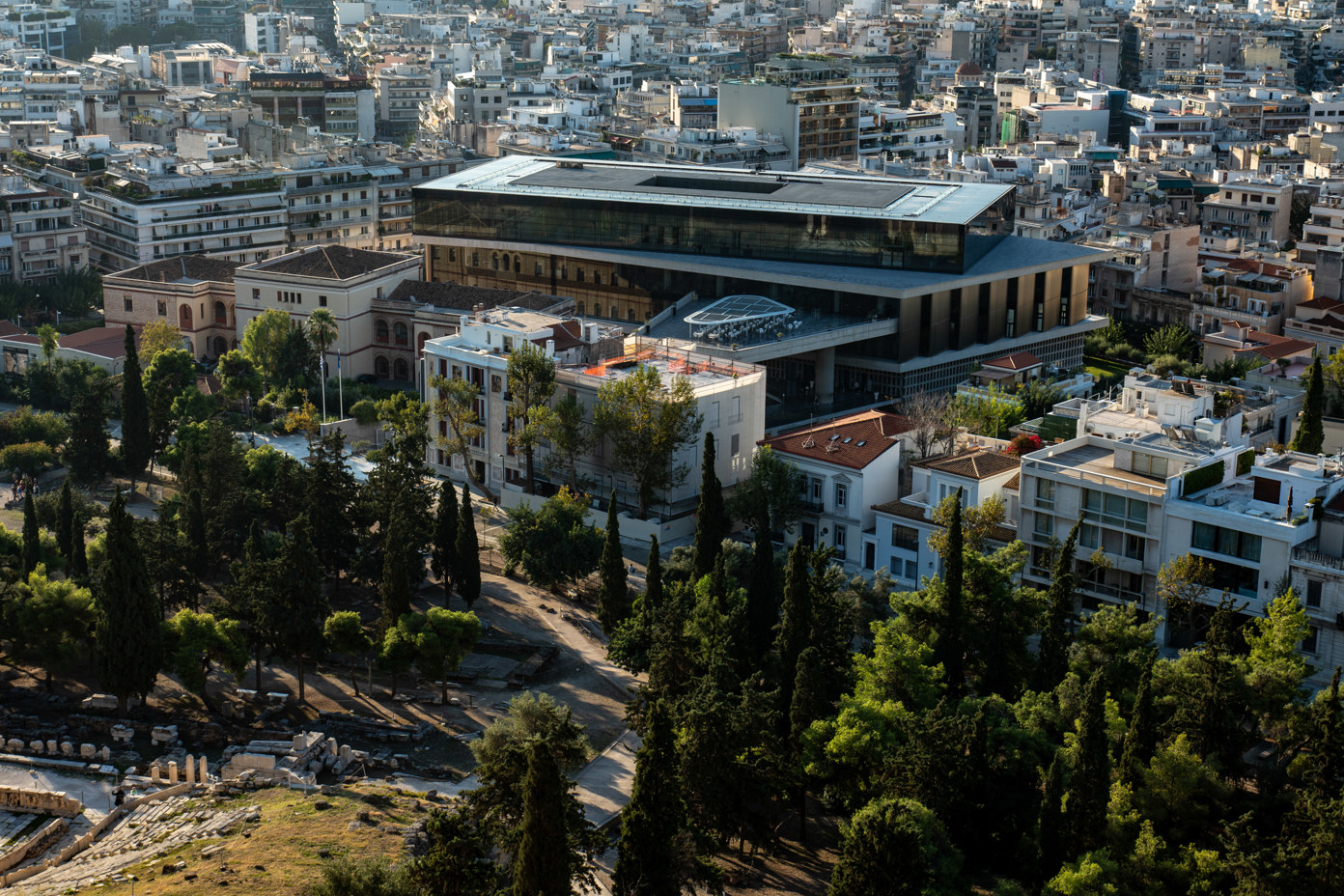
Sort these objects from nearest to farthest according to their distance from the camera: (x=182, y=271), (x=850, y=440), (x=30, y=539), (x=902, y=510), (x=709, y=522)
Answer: (x=709, y=522), (x=902, y=510), (x=30, y=539), (x=850, y=440), (x=182, y=271)

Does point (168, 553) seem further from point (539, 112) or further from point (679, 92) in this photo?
point (679, 92)

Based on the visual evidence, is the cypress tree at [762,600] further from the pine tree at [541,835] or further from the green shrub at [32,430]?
the green shrub at [32,430]

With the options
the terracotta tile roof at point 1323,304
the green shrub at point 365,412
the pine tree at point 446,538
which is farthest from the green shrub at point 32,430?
the terracotta tile roof at point 1323,304

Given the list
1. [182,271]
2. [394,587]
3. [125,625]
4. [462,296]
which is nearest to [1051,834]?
[394,587]

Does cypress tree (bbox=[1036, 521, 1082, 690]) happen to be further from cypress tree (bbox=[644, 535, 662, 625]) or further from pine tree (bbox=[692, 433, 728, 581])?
cypress tree (bbox=[644, 535, 662, 625])

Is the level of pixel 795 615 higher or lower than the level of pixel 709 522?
lower

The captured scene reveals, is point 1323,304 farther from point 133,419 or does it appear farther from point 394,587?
point 133,419

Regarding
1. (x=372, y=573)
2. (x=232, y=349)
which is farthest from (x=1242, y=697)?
(x=232, y=349)
